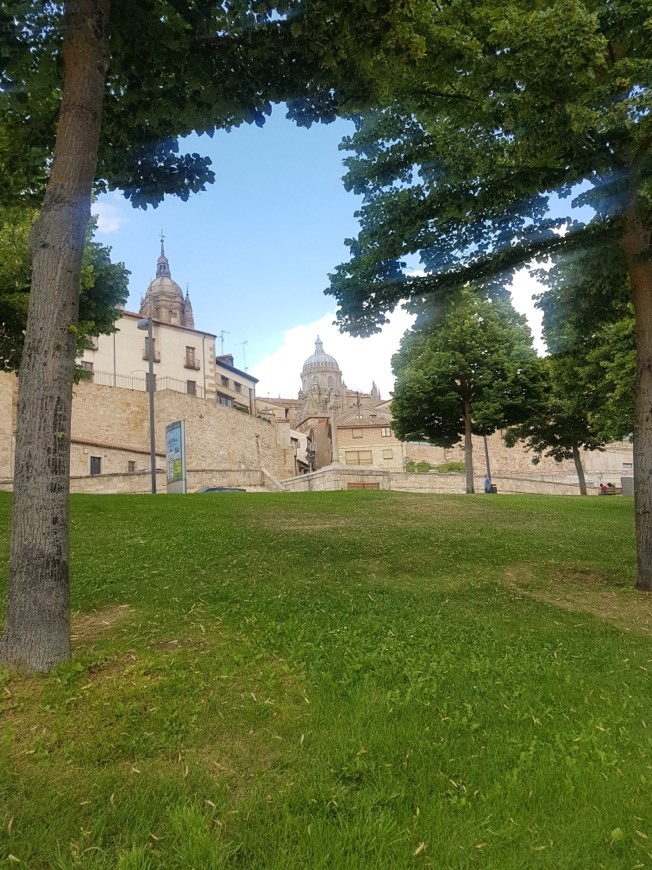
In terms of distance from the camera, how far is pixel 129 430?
40.1 metres

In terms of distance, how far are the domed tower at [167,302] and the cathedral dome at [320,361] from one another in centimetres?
4468

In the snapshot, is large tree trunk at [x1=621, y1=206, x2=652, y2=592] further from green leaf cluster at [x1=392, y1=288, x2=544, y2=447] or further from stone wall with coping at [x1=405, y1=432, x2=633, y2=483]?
stone wall with coping at [x1=405, y1=432, x2=633, y2=483]

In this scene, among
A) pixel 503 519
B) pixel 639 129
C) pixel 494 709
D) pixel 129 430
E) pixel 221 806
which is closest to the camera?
pixel 221 806

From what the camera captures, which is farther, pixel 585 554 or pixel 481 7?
pixel 585 554

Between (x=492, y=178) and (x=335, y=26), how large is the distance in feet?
9.77

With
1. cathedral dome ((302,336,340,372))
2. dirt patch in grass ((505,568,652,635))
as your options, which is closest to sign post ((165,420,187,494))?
dirt patch in grass ((505,568,652,635))

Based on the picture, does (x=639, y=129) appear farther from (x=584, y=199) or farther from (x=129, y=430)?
(x=129, y=430)

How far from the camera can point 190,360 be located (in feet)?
176

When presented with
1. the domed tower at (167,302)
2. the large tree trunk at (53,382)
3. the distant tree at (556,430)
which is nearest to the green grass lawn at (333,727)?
the large tree trunk at (53,382)

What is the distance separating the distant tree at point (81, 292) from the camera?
1450 cm

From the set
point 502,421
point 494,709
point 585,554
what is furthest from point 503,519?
point 502,421

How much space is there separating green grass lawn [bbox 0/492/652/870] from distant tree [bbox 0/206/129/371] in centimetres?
1010

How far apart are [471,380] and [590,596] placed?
23563 mm

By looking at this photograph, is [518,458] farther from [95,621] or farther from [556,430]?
[95,621]
